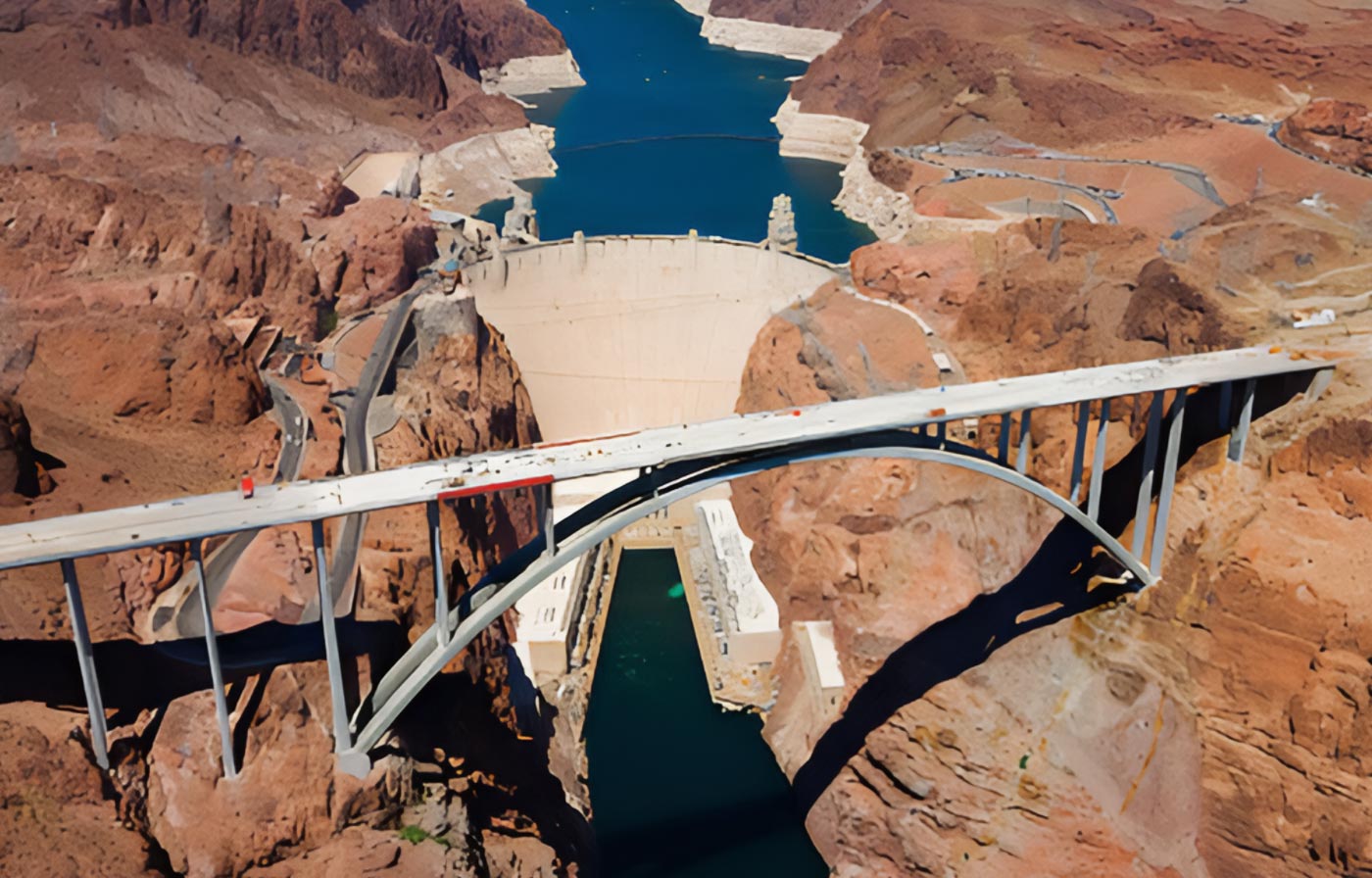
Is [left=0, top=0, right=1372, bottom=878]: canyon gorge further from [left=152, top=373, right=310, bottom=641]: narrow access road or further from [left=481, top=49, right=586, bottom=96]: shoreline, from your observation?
[left=481, top=49, right=586, bottom=96]: shoreline

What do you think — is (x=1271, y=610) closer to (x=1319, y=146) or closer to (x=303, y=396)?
(x=303, y=396)

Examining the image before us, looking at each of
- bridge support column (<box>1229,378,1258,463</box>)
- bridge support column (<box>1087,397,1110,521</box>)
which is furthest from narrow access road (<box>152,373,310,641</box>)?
bridge support column (<box>1229,378,1258,463</box>)

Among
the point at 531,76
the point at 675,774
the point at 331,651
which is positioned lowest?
the point at 675,774

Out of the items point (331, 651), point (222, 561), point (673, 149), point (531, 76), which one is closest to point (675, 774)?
point (222, 561)

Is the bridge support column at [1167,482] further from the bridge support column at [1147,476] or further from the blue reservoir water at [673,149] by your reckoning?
the blue reservoir water at [673,149]

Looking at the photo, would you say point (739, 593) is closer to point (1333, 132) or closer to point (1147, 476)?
point (1147, 476)

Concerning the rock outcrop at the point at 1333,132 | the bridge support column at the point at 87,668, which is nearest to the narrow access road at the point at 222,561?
the bridge support column at the point at 87,668

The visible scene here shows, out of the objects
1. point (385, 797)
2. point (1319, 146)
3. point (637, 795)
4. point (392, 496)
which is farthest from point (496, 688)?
point (1319, 146)
